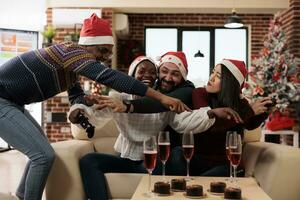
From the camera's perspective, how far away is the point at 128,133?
2.65 meters

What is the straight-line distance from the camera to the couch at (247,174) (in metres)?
2.37

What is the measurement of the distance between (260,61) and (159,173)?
14.7 feet

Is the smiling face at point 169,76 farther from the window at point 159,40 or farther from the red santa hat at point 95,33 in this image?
the window at point 159,40

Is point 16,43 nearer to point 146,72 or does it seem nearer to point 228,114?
point 146,72

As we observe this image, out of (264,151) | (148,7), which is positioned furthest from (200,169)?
(148,7)

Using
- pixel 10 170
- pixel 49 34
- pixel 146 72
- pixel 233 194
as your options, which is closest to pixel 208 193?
pixel 233 194

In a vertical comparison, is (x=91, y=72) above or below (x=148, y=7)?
below

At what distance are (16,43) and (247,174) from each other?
7.91 meters

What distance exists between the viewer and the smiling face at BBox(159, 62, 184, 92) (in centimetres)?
276

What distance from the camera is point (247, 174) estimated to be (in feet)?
8.81

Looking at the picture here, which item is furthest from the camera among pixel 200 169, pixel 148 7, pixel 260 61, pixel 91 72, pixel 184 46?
pixel 184 46

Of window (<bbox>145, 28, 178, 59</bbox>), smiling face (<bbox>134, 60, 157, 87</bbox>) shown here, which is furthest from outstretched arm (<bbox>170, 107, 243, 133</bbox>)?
window (<bbox>145, 28, 178, 59</bbox>)

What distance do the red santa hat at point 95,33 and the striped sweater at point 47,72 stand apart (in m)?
0.23

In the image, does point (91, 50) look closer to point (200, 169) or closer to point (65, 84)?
point (65, 84)
